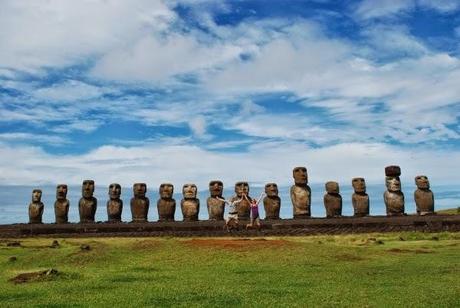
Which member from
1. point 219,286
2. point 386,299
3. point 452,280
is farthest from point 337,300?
point 452,280

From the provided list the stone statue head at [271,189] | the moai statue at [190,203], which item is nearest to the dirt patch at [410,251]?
the stone statue head at [271,189]

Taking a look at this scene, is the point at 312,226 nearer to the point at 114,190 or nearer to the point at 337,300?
the point at 114,190

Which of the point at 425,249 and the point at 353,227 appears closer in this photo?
the point at 425,249

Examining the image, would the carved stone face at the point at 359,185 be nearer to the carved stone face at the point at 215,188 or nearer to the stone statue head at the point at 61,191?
the carved stone face at the point at 215,188

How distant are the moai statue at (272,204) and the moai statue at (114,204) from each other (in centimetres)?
828

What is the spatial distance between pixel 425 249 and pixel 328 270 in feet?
21.0

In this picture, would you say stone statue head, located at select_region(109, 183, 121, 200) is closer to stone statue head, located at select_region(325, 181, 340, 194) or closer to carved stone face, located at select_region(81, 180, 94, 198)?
carved stone face, located at select_region(81, 180, 94, 198)

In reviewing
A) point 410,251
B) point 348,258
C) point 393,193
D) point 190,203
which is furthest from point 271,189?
point 348,258

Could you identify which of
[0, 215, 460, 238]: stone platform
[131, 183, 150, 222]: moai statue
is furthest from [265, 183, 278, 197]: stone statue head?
[131, 183, 150, 222]: moai statue

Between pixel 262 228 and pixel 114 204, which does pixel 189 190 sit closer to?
pixel 114 204

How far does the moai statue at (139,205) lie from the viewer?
34.1 m

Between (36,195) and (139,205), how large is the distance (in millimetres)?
6883

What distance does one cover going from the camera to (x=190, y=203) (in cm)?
Result: 3294

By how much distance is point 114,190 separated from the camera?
114ft
